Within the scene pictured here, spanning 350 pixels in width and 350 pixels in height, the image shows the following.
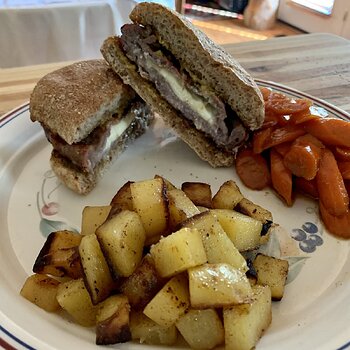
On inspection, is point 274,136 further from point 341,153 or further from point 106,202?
point 106,202

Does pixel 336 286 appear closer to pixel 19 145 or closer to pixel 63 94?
pixel 63 94

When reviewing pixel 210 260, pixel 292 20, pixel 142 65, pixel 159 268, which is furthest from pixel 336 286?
pixel 292 20

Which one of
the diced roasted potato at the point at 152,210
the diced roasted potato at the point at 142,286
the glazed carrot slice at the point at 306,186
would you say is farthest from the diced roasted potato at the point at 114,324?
the glazed carrot slice at the point at 306,186

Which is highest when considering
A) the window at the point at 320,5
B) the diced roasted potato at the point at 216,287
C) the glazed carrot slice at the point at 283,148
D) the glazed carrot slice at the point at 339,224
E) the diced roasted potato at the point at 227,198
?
the diced roasted potato at the point at 216,287

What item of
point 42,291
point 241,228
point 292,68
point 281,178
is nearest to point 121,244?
point 42,291

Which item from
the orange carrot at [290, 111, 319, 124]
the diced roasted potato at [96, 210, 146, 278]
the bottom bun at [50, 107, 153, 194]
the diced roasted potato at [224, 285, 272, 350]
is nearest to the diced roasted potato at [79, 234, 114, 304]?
the diced roasted potato at [96, 210, 146, 278]

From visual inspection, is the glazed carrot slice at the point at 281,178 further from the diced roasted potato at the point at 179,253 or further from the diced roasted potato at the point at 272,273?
the diced roasted potato at the point at 179,253
